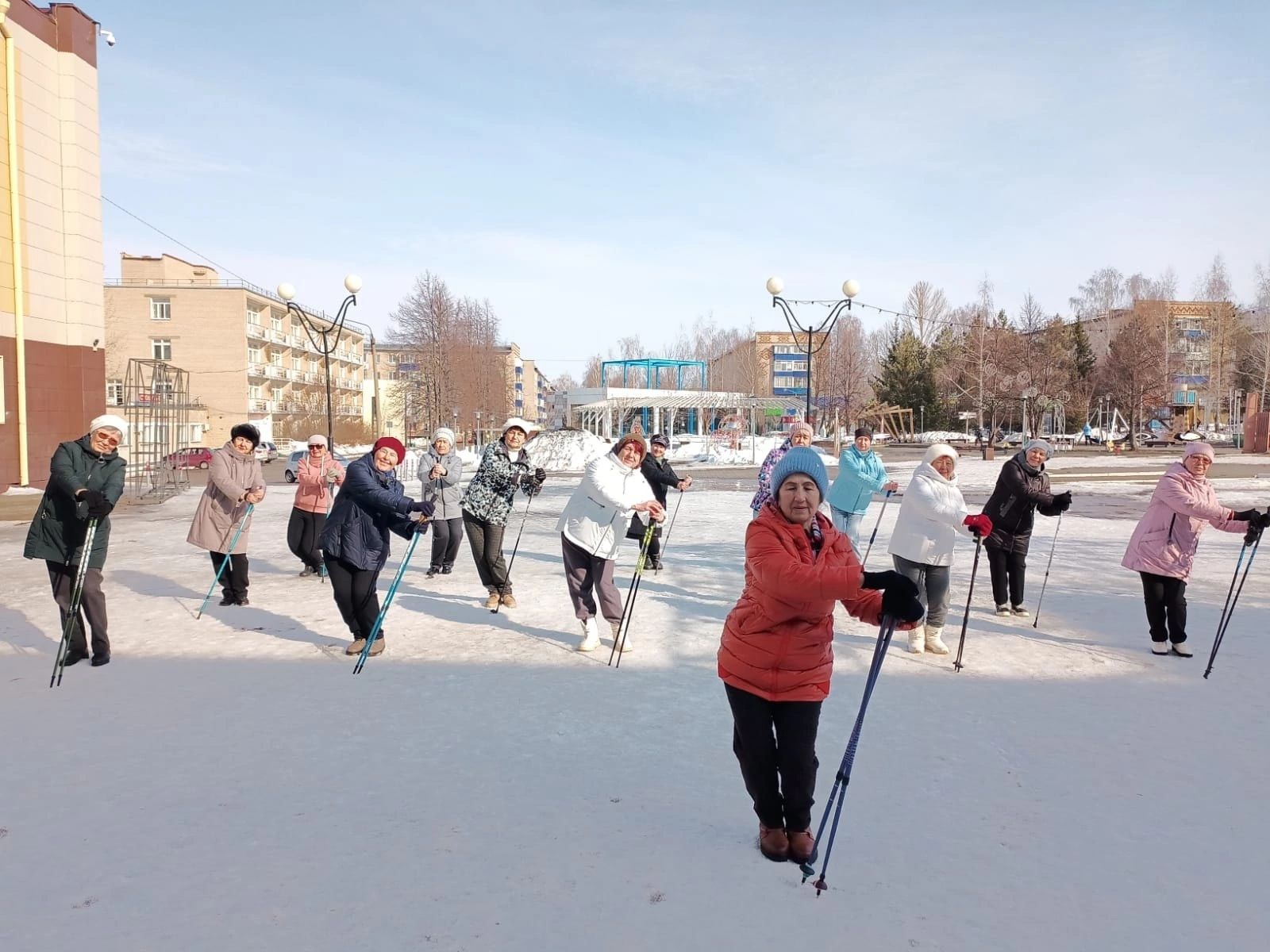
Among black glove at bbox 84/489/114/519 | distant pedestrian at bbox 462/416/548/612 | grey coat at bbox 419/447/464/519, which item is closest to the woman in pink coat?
distant pedestrian at bbox 462/416/548/612

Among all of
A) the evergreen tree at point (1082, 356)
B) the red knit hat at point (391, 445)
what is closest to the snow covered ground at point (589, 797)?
the red knit hat at point (391, 445)

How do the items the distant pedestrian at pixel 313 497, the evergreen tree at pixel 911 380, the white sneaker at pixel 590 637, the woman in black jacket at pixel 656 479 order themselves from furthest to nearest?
the evergreen tree at pixel 911 380 < the woman in black jacket at pixel 656 479 < the distant pedestrian at pixel 313 497 < the white sneaker at pixel 590 637

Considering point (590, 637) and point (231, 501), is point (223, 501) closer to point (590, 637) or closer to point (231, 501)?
point (231, 501)

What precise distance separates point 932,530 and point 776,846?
11.1ft

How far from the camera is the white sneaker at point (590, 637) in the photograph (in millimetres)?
6402

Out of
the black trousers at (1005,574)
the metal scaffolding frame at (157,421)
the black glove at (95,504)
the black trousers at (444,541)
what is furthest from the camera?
the metal scaffolding frame at (157,421)

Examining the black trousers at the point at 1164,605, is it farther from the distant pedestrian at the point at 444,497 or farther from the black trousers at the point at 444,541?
the black trousers at the point at 444,541

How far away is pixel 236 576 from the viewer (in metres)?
7.96

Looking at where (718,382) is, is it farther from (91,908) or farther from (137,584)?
(91,908)

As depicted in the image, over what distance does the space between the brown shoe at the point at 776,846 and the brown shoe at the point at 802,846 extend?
2 centimetres

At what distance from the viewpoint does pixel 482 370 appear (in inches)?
1805

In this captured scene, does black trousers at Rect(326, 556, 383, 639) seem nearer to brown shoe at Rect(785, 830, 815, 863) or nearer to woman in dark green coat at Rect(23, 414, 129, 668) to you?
woman in dark green coat at Rect(23, 414, 129, 668)

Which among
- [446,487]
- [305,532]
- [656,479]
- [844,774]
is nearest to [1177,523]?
[844,774]

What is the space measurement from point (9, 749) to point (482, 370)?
4237 cm
